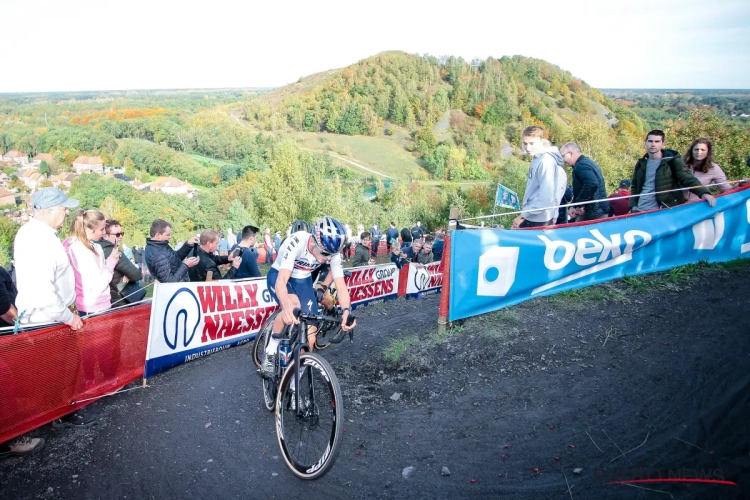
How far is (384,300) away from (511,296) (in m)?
5.92

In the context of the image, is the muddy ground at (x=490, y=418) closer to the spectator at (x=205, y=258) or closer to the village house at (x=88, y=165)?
the spectator at (x=205, y=258)

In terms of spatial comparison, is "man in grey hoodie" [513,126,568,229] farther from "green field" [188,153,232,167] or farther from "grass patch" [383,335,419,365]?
"green field" [188,153,232,167]

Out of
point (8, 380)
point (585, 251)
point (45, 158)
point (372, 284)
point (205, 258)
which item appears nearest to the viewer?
point (8, 380)

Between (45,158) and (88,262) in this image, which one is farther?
(45,158)

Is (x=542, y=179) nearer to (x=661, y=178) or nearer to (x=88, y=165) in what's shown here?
(x=661, y=178)

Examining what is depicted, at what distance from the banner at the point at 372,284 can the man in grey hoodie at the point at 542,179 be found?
4600 mm

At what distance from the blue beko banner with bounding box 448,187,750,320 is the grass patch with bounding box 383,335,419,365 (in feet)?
2.35

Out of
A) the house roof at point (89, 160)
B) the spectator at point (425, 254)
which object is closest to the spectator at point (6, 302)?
the spectator at point (425, 254)

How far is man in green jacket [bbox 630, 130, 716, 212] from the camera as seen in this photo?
846 cm

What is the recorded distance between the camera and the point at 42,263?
4957 millimetres

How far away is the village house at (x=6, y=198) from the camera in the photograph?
12350cm

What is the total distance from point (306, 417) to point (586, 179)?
6.30m

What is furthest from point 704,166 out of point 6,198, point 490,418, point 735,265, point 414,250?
point 6,198

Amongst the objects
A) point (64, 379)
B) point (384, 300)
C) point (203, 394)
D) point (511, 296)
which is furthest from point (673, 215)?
point (64, 379)
